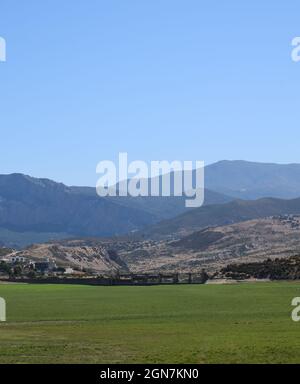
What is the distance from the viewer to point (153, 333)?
50000 millimetres

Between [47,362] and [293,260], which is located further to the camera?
[293,260]

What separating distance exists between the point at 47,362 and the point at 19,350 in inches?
196

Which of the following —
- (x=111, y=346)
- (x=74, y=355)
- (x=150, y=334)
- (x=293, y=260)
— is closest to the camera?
(x=74, y=355)

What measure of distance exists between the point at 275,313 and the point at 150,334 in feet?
66.1

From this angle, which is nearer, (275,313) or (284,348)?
(284,348)

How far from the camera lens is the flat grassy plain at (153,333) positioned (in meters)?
39.0

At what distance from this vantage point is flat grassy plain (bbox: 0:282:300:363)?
39000 millimetres

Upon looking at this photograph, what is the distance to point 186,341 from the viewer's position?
45094 millimetres

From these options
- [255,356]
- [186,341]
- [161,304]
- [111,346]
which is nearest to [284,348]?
[255,356]

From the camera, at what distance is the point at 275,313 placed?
66.3m

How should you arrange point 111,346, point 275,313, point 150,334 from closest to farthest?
1. point 111,346
2. point 150,334
3. point 275,313
